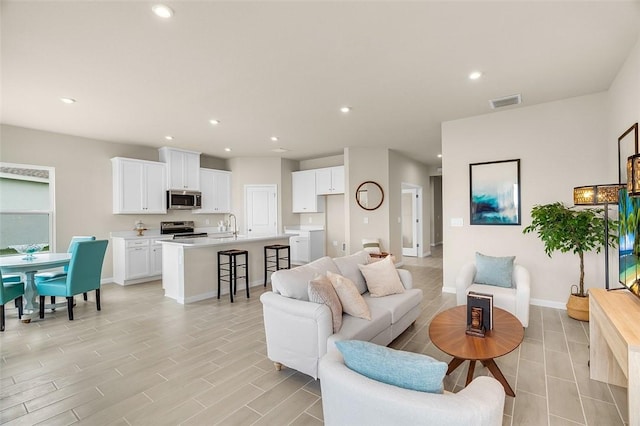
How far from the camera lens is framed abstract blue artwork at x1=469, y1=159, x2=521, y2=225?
4.25 m

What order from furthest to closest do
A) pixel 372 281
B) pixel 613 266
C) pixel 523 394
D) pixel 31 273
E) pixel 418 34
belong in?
1. pixel 31 273
2. pixel 613 266
3. pixel 372 281
4. pixel 418 34
5. pixel 523 394

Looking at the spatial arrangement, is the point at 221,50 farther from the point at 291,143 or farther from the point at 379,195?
the point at 379,195

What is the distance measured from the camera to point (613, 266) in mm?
3508

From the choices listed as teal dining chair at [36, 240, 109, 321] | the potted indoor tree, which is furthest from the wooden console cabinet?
teal dining chair at [36, 240, 109, 321]

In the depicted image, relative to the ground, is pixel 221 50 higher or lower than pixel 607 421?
higher

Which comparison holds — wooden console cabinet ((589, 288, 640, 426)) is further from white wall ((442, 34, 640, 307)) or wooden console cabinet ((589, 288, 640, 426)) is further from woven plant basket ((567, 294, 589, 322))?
white wall ((442, 34, 640, 307))

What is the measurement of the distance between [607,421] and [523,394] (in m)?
0.45

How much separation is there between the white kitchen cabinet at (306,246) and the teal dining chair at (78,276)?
4.19m

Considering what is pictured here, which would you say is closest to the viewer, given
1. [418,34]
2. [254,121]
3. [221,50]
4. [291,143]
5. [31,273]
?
[418,34]

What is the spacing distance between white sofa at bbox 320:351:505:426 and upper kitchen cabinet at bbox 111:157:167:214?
6029mm

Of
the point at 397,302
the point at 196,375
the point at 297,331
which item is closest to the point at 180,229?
the point at 196,375

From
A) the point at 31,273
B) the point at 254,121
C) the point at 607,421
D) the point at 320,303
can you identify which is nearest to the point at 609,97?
the point at 607,421

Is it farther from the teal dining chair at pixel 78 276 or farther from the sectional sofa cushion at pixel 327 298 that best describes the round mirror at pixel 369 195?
the teal dining chair at pixel 78 276

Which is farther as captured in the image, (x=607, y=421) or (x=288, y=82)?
(x=288, y=82)
